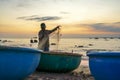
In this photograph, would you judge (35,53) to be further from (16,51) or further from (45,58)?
(45,58)

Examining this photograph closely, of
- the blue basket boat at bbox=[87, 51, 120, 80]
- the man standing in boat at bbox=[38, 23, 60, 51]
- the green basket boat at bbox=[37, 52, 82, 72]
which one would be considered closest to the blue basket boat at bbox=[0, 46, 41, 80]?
the blue basket boat at bbox=[87, 51, 120, 80]

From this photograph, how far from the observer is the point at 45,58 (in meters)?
10.8

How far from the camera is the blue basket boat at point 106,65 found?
6809 millimetres

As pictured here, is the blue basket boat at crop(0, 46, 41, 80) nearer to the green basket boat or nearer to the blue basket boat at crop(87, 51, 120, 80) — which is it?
the blue basket boat at crop(87, 51, 120, 80)

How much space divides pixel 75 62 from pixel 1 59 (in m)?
5.02

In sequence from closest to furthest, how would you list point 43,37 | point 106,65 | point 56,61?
point 106,65, point 56,61, point 43,37

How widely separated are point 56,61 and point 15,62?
3892 mm

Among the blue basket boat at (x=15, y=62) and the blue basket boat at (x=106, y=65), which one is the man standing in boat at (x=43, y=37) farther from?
the blue basket boat at (x=106, y=65)

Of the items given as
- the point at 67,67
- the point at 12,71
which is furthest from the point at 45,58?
the point at 12,71

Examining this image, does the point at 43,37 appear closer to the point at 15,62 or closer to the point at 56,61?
the point at 56,61

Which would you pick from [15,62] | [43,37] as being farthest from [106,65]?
[43,37]

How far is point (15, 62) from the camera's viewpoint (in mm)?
7117

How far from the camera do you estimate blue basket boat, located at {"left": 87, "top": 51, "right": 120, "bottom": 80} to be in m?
6.81

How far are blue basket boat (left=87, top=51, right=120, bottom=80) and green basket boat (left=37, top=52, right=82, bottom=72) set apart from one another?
360cm
